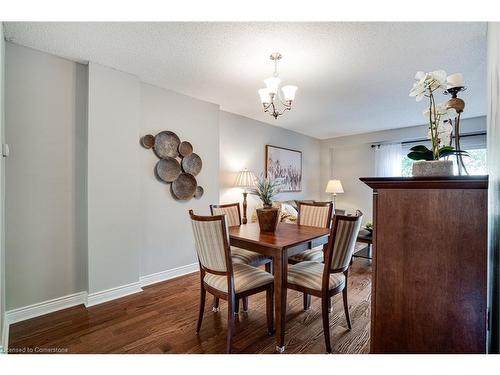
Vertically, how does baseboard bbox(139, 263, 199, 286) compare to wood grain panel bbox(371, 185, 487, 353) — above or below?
below

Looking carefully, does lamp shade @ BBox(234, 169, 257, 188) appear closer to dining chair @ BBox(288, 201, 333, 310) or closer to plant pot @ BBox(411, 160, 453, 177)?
dining chair @ BBox(288, 201, 333, 310)

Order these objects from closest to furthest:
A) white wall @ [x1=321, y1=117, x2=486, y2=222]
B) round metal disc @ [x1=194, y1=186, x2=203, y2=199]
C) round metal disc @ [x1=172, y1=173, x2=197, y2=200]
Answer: round metal disc @ [x1=172, y1=173, x2=197, y2=200], round metal disc @ [x1=194, y1=186, x2=203, y2=199], white wall @ [x1=321, y1=117, x2=486, y2=222]

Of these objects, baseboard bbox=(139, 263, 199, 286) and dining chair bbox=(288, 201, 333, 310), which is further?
baseboard bbox=(139, 263, 199, 286)

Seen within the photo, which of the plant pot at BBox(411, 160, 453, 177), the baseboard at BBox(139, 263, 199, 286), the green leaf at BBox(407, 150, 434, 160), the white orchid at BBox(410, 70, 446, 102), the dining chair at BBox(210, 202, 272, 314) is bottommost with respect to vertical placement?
→ the baseboard at BBox(139, 263, 199, 286)

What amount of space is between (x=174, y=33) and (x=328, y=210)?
2.16m

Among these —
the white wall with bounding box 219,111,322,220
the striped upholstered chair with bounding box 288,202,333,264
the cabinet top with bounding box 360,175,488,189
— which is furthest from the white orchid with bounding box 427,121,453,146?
the white wall with bounding box 219,111,322,220

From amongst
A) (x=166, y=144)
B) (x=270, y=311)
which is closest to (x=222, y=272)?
(x=270, y=311)

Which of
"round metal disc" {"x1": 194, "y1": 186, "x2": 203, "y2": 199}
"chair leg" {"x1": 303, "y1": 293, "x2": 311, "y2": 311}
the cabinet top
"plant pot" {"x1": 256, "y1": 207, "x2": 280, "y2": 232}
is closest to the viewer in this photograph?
the cabinet top

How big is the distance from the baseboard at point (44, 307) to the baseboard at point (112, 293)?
0.10 metres

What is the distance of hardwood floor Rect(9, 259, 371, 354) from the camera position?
1720 mm

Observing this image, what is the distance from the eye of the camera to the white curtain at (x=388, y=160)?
4918 millimetres

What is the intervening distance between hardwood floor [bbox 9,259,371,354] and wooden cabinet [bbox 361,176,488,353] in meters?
1.02

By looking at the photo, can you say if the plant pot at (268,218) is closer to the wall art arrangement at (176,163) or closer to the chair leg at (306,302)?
the chair leg at (306,302)
